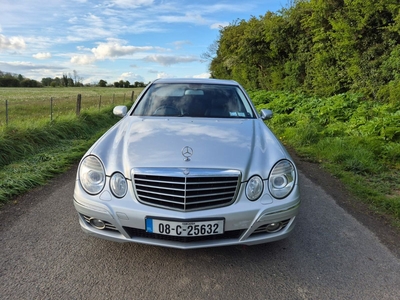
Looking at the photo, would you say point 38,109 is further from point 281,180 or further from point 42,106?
point 281,180

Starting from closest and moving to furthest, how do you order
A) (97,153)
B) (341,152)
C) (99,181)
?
(99,181) → (97,153) → (341,152)

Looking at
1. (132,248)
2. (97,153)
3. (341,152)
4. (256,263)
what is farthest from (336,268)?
(341,152)

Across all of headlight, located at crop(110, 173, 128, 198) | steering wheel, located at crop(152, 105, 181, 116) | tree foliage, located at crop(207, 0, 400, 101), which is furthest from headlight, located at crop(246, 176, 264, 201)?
tree foliage, located at crop(207, 0, 400, 101)

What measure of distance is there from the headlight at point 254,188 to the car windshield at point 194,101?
4.67ft

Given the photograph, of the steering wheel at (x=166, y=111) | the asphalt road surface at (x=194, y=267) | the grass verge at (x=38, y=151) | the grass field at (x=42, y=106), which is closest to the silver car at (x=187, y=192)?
the asphalt road surface at (x=194, y=267)

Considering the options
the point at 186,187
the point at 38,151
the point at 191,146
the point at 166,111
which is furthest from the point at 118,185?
the point at 38,151

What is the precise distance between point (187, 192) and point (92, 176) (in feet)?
2.70

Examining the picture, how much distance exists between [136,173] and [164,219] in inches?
16.6

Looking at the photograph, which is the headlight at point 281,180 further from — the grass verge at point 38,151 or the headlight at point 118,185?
the grass verge at point 38,151

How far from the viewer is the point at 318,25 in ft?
40.7

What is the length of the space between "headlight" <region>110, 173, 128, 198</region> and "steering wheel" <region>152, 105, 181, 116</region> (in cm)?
143

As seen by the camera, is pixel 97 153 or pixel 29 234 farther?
pixel 29 234

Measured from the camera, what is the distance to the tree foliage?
28.7 feet

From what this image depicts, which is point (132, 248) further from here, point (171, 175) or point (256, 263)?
point (256, 263)
